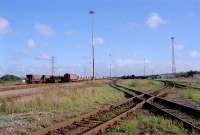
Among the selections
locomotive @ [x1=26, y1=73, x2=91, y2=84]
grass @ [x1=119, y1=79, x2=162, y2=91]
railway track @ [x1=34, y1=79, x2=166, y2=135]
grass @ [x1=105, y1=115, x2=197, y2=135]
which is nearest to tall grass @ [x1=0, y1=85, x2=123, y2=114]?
railway track @ [x1=34, y1=79, x2=166, y2=135]

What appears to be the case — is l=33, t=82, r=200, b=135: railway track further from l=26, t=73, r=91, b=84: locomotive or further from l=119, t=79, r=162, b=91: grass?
l=26, t=73, r=91, b=84: locomotive

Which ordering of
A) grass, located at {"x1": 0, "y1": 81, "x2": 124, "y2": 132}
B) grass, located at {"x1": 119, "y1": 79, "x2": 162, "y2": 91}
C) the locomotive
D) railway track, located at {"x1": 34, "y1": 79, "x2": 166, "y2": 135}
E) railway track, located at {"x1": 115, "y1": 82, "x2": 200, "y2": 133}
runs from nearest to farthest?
railway track, located at {"x1": 34, "y1": 79, "x2": 166, "y2": 135} < railway track, located at {"x1": 115, "y1": 82, "x2": 200, "y2": 133} < grass, located at {"x1": 0, "y1": 81, "x2": 124, "y2": 132} < grass, located at {"x1": 119, "y1": 79, "x2": 162, "y2": 91} < the locomotive

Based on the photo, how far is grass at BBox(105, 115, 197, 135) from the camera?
13273mm

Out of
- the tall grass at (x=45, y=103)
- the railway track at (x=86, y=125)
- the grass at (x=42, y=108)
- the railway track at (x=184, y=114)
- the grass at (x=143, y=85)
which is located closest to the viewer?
the railway track at (x=86, y=125)

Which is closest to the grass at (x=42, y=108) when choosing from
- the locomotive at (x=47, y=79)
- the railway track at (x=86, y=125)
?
the railway track at (x=86, y=125)

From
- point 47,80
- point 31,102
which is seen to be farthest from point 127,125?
point 47,80

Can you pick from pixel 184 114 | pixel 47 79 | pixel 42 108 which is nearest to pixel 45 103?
pixel 42 108

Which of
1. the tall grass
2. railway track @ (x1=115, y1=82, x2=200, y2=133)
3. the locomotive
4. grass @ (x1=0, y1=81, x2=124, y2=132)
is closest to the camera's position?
railway track @ (x1=115, y1=82, x2=200, y2=133)

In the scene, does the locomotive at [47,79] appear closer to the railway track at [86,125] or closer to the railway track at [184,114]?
the railway track at [184,114]

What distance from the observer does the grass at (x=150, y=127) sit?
1327cm

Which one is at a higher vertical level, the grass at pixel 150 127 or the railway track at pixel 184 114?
the railway track at pixel 184 114

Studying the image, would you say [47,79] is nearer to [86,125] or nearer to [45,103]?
[45,103]

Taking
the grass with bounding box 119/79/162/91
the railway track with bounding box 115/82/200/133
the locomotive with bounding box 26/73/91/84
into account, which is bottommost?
the railway track with bounding box 115/82/200/133

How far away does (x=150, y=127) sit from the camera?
14453mm
